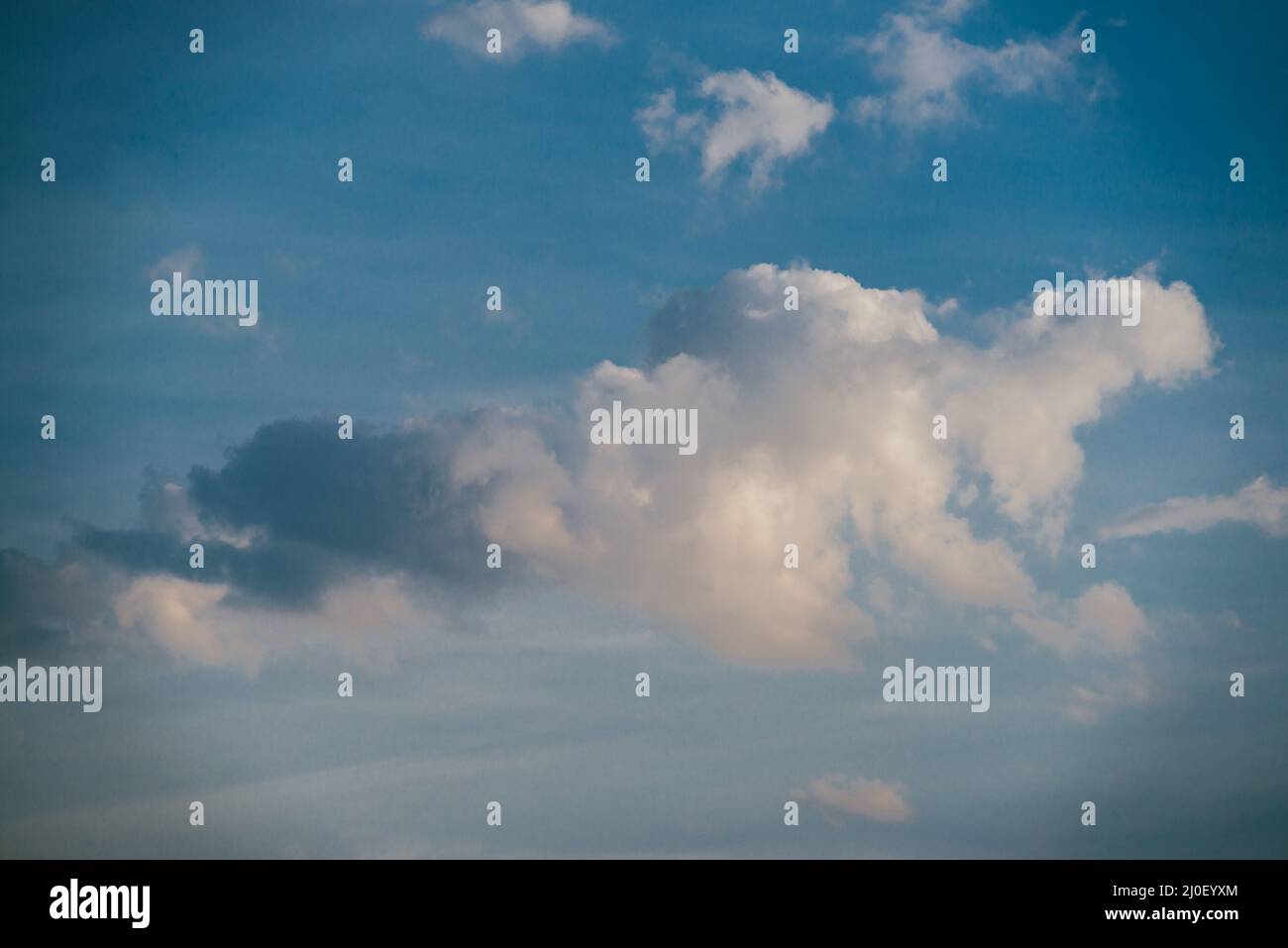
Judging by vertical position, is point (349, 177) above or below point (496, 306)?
above
